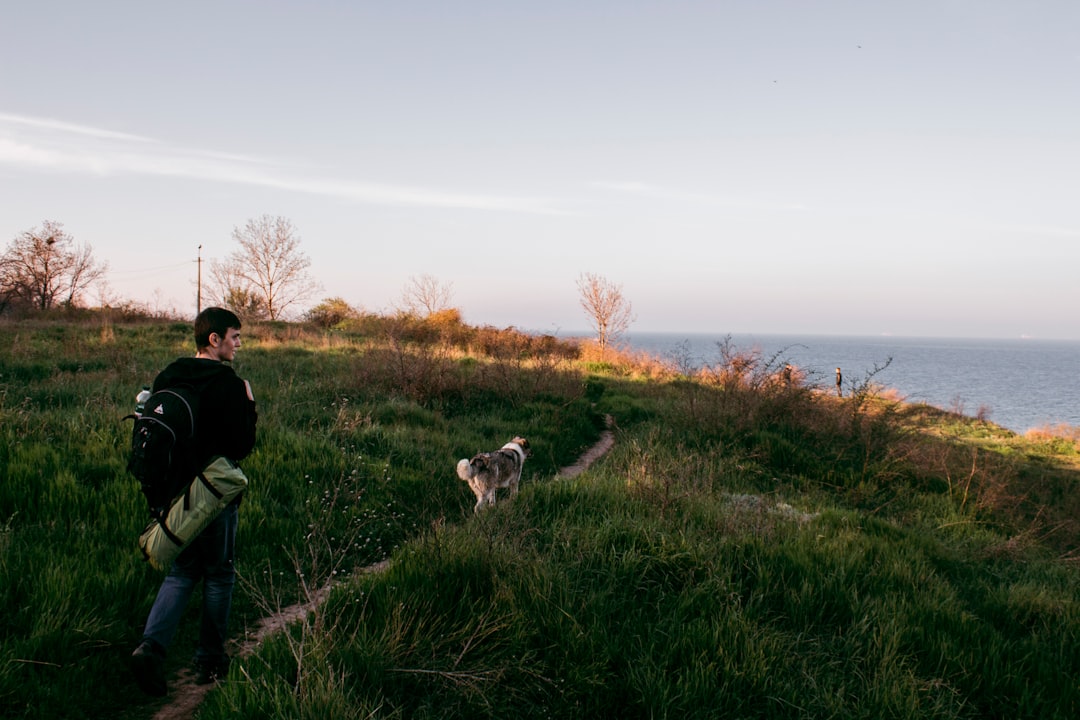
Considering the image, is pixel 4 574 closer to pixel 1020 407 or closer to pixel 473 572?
pixel 473 572

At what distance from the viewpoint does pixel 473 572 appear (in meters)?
4.65

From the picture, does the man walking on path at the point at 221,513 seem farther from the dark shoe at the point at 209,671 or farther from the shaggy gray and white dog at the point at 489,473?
the shaggy gray and white dog at the point at 489,473

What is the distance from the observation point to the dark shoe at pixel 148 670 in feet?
11.9

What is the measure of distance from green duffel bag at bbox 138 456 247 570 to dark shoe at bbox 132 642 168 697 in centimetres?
51

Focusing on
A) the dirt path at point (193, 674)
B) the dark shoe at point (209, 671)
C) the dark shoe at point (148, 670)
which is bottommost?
the dirt path at point (193, 674)

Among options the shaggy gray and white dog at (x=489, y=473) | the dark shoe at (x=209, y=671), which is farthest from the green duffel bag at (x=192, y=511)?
the shaggy gray and white dog at (x=489, y=473)

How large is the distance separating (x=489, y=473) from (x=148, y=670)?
433 cm

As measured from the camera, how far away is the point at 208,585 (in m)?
3.94

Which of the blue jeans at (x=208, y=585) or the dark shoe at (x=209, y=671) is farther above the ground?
the blue jeans at (x=208, y=585)

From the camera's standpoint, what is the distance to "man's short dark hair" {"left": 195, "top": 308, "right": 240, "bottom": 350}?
3.94 metres

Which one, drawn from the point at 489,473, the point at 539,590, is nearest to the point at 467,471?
the point at 489,473

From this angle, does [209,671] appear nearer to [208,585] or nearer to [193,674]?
[193,674]

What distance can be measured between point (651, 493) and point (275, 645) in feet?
13.7

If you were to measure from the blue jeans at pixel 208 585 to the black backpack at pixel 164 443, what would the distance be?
332 millimetres
